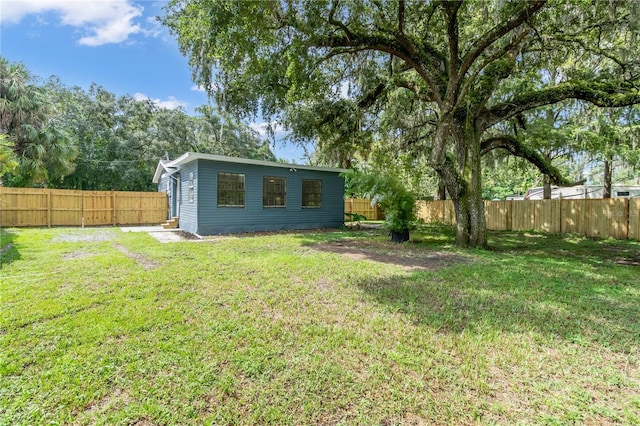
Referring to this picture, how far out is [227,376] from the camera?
6.79ft

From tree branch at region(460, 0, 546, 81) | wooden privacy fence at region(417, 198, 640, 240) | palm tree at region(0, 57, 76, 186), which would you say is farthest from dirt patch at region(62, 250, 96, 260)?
tree branch at region(460, 0, 546, 81)

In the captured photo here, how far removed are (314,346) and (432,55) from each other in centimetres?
768

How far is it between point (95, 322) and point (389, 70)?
8630mm

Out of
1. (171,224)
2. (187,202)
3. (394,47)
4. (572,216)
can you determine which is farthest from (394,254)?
(171,224)

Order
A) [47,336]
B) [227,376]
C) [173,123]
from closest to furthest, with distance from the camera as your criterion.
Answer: [227,376], [47,336], [173,123]

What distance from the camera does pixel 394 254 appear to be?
6.61 m

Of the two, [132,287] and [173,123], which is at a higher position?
[173,123]

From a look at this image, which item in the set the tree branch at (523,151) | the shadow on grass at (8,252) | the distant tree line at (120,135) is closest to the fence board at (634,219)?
the tree branch at (523,151)

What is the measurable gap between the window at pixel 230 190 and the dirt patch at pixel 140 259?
136 inches

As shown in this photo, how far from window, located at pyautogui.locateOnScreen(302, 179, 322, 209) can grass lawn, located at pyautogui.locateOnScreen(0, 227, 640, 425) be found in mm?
6718

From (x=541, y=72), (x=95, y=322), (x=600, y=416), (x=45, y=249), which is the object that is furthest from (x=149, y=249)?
(x=541, y=72)

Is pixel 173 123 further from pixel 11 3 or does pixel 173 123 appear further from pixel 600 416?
pixel 600 416

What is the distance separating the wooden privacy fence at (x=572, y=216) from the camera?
9.29m

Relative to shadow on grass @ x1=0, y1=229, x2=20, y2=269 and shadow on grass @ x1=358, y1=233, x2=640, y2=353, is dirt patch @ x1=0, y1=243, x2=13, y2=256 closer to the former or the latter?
shadow on grass @ x1=0, y1=229, x2=20, y2=269
